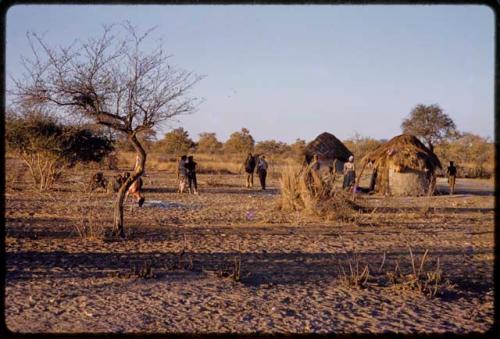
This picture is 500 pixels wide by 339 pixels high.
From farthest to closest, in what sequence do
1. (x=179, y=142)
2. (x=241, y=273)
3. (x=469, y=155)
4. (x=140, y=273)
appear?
(x=179, y=142), (x=469, y=155), (x=241, y=273), (x=140, y=273)

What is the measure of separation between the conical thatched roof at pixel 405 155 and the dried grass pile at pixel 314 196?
9.32m

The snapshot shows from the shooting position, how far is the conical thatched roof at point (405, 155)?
25.1m

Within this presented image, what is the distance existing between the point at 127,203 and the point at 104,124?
292 inches

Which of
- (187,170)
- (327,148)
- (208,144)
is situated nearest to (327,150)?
(327,148)

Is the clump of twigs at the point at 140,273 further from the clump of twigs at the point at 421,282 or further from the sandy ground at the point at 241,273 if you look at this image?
the clump of twigs at the point at 421,282

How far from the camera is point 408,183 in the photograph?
992 inches

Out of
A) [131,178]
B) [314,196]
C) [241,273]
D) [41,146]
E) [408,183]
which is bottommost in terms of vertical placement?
[241,273]

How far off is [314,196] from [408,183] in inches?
434

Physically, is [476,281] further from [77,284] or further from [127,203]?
[127,203]

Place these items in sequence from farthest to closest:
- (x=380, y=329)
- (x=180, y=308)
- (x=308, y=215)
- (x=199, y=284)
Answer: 1. (x=308, y=215)
2. (x=199, y=284)
3. (x=180, y=308)
4. (x=380, y=329)

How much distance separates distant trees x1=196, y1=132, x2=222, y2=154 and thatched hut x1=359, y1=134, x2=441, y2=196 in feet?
176

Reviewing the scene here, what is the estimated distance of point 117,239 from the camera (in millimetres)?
11039

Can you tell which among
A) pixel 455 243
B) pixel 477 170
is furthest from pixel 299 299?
pixel 477 170

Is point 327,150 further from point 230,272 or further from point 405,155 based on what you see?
point 230,272
